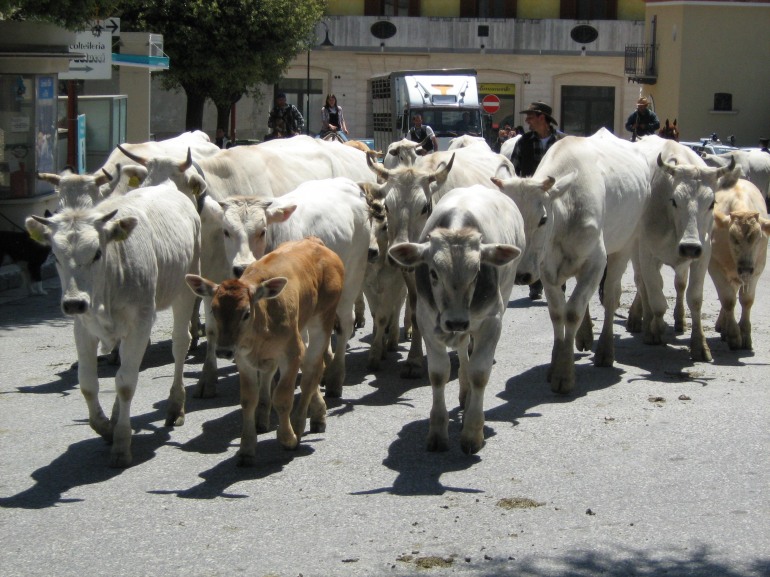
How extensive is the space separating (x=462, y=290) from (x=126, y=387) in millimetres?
2182

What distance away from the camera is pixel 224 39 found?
3253 cm

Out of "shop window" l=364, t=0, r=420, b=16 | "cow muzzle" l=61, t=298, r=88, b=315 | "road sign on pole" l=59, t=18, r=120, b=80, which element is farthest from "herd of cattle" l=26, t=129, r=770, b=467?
"shop window" l=364, t=0, r=420, b=16

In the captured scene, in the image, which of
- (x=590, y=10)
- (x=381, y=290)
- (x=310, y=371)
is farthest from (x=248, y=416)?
(x=590, y=10)

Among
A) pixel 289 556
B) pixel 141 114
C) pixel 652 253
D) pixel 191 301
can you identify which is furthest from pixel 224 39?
pixel 289 556

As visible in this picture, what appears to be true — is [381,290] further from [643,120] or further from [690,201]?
[643,120]

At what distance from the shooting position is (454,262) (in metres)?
7.71

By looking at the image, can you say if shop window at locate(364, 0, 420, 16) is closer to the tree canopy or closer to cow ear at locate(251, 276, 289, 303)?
the tree canopy

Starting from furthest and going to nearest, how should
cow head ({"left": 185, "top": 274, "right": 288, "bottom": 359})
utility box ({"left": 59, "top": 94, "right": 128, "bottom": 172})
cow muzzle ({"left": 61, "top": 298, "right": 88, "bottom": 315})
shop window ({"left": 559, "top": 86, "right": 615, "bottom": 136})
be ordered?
shop window ({"left": 559, "top": 86, "right": 615, "bottom": 136})
utility box ({"left": 59, "top": 94, "right": 128, "bottom": 172})
cow muzzle ({"left": 61, "top": 298, "right": 88, "bottom": 315})
cow head ({"left": 185, "top": 274, "right": 288, "bottom": 359})

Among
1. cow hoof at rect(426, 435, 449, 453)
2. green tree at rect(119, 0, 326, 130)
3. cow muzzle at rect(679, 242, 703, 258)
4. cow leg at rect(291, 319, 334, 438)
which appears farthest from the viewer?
green tree at rect(119, 0, 326, 130)

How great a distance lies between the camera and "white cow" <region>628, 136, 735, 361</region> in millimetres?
11328

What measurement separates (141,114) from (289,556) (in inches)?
786

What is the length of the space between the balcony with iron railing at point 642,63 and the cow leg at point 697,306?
Answer: 3727 centimetres

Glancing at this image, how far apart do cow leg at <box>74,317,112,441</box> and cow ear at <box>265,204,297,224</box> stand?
1.62 metres

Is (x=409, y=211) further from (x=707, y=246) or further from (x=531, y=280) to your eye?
(x=707, y=246)
